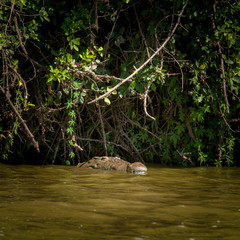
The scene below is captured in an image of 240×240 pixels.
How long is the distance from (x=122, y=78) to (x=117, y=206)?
127 inches

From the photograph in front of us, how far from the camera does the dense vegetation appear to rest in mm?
6551

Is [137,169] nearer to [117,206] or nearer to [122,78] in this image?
[122,78]

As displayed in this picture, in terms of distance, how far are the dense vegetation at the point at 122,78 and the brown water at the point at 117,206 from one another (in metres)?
1.19

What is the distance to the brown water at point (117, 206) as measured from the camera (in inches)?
119

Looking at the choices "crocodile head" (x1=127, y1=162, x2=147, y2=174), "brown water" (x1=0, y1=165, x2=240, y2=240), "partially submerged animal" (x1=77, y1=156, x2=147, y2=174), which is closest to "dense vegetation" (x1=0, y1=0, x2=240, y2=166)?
"partially submerged animal" (x1=77, y1=156, x2=147, y2=174)

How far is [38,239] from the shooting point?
2801mm

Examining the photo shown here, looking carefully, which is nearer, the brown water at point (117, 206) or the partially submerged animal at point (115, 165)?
the brown water at point (117, 206)

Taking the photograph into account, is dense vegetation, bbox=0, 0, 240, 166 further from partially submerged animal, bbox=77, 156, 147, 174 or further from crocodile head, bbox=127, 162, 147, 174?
crocodile head, bbox=127, 162, 147, 174

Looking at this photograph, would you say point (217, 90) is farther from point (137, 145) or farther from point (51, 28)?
point (51, 28)

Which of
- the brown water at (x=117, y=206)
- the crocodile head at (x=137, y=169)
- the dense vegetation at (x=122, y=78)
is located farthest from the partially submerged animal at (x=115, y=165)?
the dense vegetation at (x=122, y=78)

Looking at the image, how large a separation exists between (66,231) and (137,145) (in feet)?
16.6

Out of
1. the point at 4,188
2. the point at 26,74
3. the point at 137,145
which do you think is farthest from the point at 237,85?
the point at 4,188

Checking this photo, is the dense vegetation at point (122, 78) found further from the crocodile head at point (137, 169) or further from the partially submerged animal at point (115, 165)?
the crocodile head at point (137, 169)

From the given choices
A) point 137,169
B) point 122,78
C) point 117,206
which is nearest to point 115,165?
point 137,169
